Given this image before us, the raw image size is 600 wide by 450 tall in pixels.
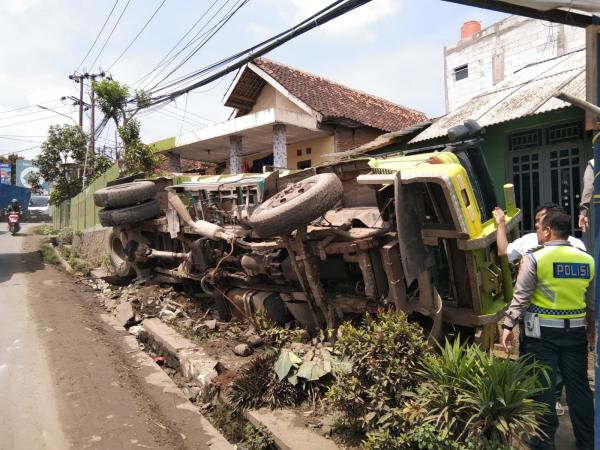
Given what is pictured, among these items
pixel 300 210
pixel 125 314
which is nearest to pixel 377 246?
pixel 300 210

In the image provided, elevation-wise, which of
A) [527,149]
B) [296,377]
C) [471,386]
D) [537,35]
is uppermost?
[537,35]

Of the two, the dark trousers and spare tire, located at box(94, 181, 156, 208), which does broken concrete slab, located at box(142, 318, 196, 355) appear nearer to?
spare tire, located at box(94, 181, 156, 208)

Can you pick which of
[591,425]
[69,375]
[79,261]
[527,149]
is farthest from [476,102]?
[79,261]

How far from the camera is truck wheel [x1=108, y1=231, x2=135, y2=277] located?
27.9 ft

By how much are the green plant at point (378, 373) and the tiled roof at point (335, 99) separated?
9930mm

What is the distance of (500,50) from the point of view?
1755cm

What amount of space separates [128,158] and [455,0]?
39.4 ft

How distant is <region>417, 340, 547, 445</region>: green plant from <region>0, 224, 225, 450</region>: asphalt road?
6.06 ft

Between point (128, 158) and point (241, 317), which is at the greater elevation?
point (128, 158)

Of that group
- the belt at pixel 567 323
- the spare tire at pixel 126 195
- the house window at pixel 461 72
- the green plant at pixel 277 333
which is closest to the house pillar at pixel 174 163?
the spare tire at pixel 126 195

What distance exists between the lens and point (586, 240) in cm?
619

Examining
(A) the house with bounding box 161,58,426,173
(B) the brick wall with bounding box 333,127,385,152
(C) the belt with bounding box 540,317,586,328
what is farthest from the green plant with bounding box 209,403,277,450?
(B) the brick wall with bounding box 333,127,385,152

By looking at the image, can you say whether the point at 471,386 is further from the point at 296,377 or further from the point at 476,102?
the point at 476,102

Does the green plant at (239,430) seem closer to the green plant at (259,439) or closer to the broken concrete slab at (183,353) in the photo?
the green plant at (259,439)
